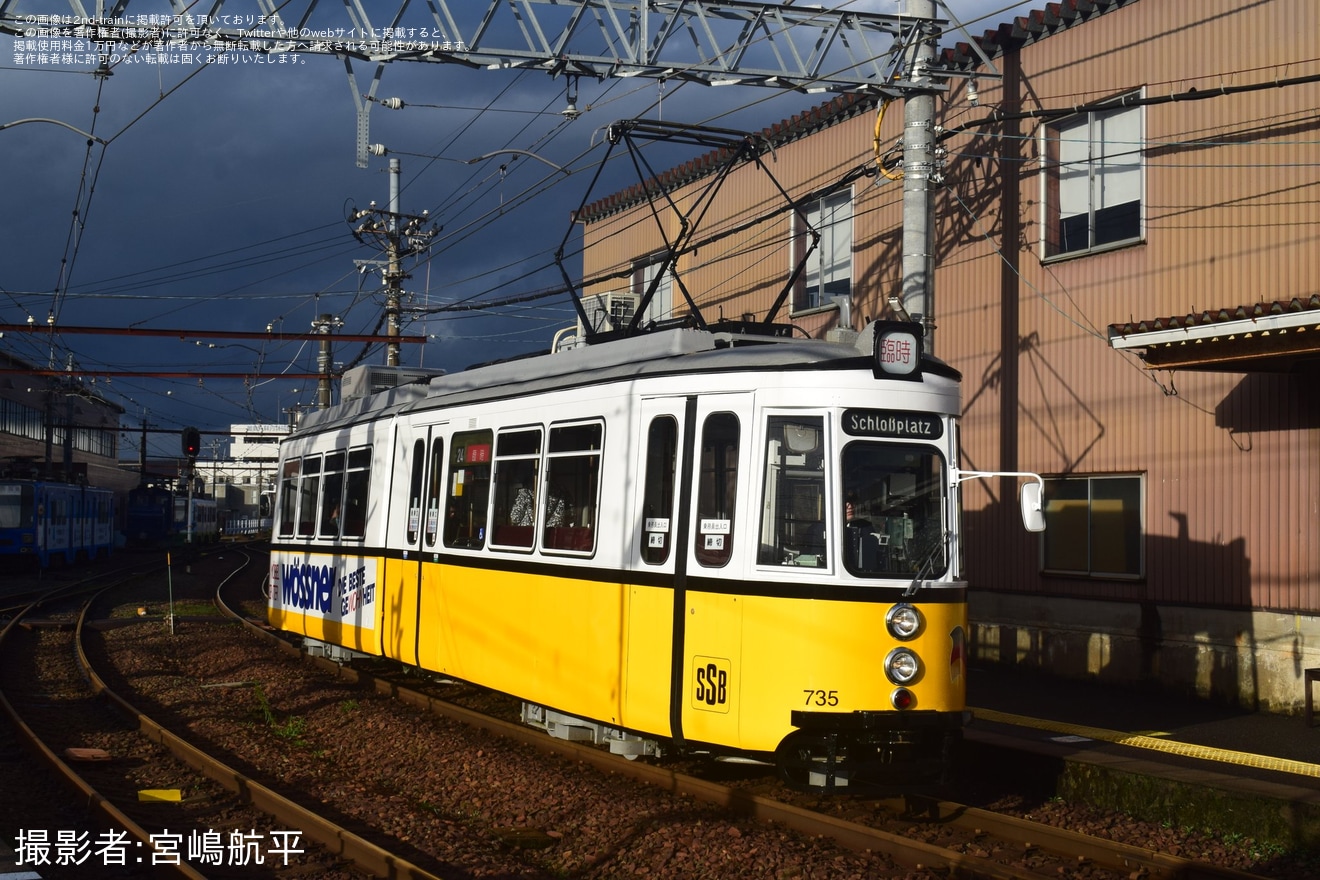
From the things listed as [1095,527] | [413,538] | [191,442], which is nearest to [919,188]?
[1095,527]

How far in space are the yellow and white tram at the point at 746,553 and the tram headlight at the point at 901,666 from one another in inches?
0.6

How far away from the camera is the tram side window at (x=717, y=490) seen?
8.38 metres

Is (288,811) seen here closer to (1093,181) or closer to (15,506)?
(1093,181)

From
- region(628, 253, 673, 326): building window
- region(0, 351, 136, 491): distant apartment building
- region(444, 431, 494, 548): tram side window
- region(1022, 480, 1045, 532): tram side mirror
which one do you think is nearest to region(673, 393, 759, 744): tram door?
region(1022, 480, 1045, 532): tram side mirror

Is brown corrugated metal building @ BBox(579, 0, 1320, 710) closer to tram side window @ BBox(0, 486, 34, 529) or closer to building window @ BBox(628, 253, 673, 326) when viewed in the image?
building window @ BBox(628, 253, 673, 326)

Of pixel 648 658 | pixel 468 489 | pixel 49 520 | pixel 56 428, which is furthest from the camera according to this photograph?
pixel 56 428

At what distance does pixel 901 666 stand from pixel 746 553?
1.21 metres

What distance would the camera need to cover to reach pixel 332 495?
15219mm

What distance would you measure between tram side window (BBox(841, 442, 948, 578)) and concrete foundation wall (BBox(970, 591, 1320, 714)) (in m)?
6.45

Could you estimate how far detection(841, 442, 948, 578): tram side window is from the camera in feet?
26.8

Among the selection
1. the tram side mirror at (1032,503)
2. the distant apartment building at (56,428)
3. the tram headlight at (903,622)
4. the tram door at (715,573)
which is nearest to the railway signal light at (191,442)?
the tram door at (715,573)

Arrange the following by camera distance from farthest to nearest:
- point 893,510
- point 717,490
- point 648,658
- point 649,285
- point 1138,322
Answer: point 649,285, point 1138,322, point 648,658, point 717,490, point 893,510

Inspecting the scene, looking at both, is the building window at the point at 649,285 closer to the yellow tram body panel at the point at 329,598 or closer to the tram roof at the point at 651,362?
the yellow tram body panel at the point at 329,598

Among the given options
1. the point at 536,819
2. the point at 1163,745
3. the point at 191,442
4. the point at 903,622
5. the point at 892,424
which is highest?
Result: the point at 191,442
